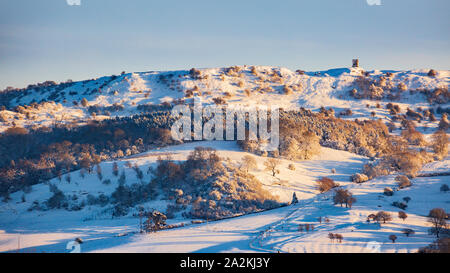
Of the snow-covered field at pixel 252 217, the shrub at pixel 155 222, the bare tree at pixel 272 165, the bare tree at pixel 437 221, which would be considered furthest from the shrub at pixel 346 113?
the shrub at pixel 155 222

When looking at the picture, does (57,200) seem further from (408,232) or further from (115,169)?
(408,232)

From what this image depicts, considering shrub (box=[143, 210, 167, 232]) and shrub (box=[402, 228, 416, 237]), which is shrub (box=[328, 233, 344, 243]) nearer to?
shrub (box=[402, 228, 416, 237])

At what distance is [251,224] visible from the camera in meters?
13.8

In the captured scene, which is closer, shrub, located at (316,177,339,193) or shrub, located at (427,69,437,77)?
shrub, located at (316,177,339,193)

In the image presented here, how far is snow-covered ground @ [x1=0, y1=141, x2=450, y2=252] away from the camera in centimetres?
1137

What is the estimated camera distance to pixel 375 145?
32.1 m

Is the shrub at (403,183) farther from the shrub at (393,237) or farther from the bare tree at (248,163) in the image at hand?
the bare tree at (248,163)

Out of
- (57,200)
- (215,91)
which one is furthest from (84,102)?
(57,200)

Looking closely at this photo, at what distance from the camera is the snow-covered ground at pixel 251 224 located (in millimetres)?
11367

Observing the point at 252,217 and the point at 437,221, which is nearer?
the point at 437,221

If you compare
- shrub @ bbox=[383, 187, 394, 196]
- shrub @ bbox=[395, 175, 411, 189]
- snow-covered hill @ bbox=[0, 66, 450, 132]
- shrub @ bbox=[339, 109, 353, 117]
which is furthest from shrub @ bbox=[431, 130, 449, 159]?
shrub @ bbox=[383, 187, 394, 196]
